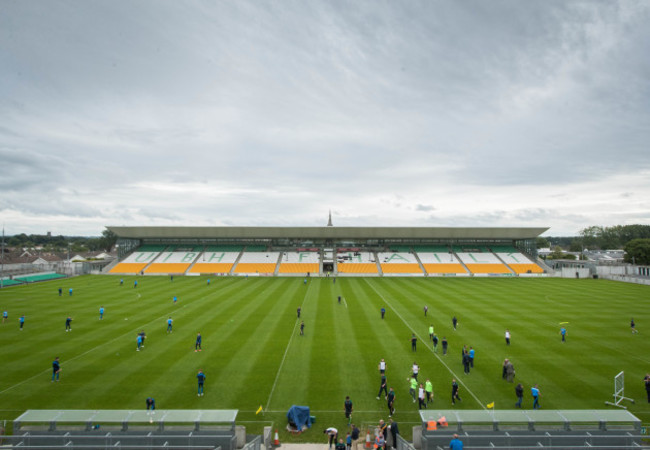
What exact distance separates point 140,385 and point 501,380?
16.2 m

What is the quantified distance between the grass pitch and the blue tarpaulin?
36 cm

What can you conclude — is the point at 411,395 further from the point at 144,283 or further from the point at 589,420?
the point at 144,283

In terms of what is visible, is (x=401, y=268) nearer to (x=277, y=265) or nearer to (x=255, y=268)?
(x=277, y=265)

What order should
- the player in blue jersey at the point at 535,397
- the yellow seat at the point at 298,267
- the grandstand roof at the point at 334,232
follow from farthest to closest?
the grandstand roof at the point at 334,232
the yellow seat at the point at 298,267
the player in blue jersey at the point at 535,397

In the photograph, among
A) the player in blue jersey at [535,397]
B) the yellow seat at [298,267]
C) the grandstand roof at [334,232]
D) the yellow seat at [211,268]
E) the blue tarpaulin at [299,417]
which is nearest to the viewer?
the blue tarpaulin at [299,417]

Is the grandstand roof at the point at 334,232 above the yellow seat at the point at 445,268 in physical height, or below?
above

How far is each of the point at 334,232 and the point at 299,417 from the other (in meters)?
55.1

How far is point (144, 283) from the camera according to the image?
47844mm

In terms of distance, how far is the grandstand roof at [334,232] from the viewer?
6550 centimetres

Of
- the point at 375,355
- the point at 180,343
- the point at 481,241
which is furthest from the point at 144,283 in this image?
the point at 481,241

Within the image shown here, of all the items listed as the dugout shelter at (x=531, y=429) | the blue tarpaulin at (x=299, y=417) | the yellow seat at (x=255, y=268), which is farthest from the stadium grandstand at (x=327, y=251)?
the dugout shelter at (x=531, y=429)

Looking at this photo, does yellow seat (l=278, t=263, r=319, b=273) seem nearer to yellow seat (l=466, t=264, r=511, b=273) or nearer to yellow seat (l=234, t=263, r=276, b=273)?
yellow seat (l=234, t=263, r=276, b=273)

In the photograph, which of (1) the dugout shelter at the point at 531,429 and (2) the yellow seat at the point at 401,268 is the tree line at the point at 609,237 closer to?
(2) the yellow seat at the point at 401,268

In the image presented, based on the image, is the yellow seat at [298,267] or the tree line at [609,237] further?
the tree line at [609,237]
